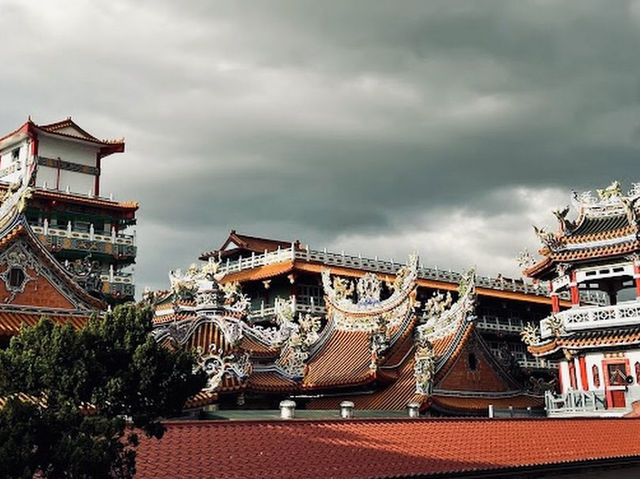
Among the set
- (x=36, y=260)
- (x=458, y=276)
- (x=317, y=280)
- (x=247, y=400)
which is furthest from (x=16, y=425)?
(x=458, y=276)

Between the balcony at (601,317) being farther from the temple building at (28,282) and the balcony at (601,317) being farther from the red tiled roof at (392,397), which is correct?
the temple building at (28,282)

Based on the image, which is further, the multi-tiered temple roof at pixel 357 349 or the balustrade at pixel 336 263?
the balustrade at pixel 336 263

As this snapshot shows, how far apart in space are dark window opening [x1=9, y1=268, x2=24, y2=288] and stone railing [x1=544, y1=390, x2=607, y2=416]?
56.3 feet

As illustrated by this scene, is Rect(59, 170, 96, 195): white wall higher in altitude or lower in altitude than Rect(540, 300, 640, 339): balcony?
higher

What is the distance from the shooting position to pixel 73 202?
4928 centimetres

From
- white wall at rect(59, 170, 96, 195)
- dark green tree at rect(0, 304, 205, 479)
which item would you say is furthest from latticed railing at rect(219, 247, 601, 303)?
dark green tree at rect(0, 304, 205, 479)

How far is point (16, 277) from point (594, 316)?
18795 millimetres

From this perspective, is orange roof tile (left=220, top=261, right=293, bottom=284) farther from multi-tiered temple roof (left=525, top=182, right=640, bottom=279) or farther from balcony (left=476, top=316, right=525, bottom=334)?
multi-tiered temple roof (left=525, top=182, right=640, bottom=279)

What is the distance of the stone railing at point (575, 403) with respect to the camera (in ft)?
82.6

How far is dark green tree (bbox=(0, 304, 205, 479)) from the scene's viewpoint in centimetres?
771

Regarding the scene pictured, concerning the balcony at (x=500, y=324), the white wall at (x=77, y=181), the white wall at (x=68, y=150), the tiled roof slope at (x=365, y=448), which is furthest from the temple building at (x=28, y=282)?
the balcony at (x=500, y=324)

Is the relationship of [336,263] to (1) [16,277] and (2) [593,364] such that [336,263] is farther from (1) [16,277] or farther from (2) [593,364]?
(1) [16,277]

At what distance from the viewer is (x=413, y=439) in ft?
49.0

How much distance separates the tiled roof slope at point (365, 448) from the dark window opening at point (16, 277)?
303 inches
